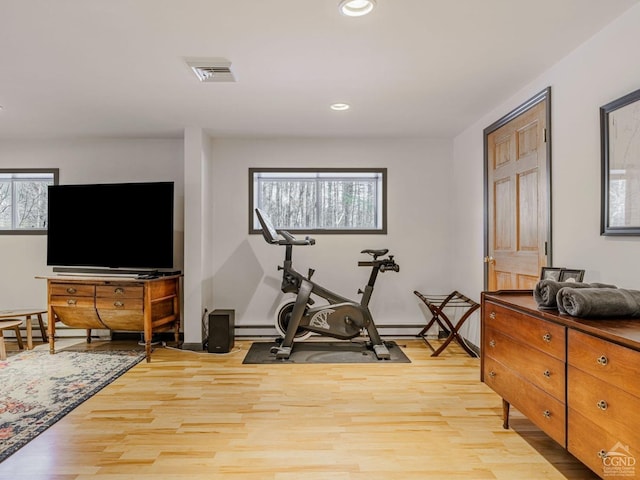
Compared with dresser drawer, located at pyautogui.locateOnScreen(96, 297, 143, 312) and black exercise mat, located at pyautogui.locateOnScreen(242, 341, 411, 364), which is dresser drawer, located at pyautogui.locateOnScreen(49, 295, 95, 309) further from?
black exercise mat, located at pyautogui.locateOnScreen(242, 341, 411, 364)

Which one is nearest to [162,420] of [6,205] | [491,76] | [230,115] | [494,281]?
[230,115]

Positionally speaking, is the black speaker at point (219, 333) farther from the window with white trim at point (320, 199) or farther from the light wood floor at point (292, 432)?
the window with white trim at point (320, 199)

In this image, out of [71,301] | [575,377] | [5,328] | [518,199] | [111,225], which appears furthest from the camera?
[111,225]

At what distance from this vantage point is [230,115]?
3.98 m

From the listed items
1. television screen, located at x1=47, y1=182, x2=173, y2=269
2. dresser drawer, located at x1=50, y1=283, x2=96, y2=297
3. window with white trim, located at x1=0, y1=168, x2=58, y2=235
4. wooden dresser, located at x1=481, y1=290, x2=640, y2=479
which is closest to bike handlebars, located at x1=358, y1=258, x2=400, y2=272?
wooden dresser, located at x1=481, y1=290, x2=640, y2=479

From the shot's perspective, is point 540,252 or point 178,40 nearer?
point 178,40

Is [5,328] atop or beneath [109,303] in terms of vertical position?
beneath

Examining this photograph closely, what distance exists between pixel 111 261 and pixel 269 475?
323 cm

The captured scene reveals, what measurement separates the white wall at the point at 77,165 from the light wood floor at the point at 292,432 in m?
2.13

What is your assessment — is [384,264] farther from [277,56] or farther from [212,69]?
[212,69]

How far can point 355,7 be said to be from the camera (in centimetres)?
212

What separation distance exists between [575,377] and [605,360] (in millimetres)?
224

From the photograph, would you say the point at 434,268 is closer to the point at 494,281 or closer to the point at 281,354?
the point at 494,281

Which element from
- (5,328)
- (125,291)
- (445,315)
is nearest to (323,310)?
(445,315)
